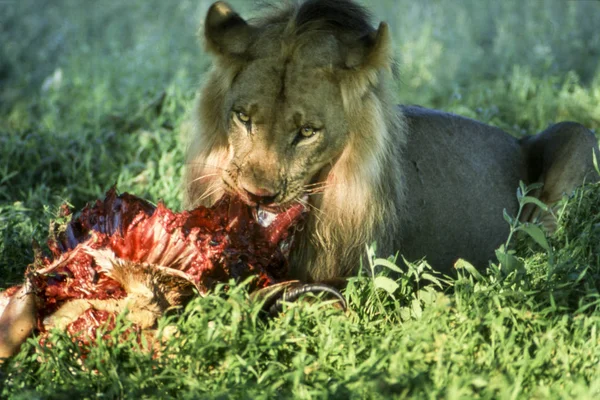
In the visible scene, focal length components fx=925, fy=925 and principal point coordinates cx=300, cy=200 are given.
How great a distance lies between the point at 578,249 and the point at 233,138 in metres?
1.57

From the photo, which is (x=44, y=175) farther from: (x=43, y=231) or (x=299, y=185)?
(x=299, y=185)

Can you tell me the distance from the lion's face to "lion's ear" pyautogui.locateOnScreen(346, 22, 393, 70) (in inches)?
5.6

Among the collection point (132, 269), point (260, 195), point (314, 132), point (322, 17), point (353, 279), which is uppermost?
point (322, 17)

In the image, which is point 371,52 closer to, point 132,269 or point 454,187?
point 454,187

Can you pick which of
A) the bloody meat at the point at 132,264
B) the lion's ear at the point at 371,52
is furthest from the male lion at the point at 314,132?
the bloody meat at the point at 132,264

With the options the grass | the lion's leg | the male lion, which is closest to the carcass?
the grass

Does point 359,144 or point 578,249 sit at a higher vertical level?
point 359,144

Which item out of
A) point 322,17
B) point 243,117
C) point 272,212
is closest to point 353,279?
point 272,212

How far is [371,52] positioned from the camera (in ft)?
13.2

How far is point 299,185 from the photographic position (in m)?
4.01

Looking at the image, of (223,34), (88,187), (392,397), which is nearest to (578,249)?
(392,397)

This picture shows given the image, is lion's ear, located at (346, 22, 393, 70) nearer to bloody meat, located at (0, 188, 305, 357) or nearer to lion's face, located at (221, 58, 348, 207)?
lion's face, located at (221, 58, 348, 207)

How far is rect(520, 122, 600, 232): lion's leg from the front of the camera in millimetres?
5293

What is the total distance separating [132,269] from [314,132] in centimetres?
100
